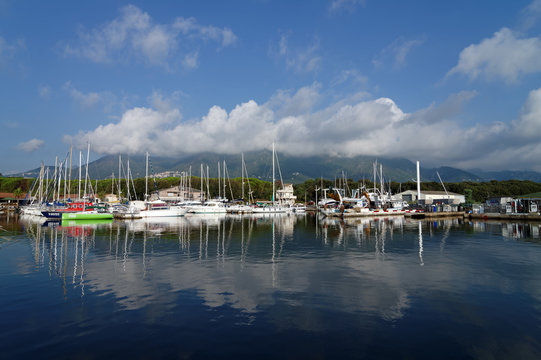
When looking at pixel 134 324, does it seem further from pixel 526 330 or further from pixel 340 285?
pixel 526 330

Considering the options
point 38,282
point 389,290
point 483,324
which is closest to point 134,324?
point 38,282

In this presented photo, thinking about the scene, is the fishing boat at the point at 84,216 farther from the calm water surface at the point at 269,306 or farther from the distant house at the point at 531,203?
the distant house at the point at 531,203

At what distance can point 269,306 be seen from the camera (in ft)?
37.4

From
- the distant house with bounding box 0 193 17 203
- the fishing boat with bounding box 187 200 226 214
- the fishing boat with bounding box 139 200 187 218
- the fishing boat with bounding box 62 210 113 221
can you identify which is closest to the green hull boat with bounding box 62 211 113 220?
the fishing boat with bounding box 62 210 113 221

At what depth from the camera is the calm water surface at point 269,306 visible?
8.29m

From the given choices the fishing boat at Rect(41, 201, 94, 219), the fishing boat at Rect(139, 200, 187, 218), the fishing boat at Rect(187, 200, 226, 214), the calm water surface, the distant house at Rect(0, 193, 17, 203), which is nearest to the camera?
the calm water surface

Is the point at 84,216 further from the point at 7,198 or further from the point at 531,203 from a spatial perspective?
the point at 7,198

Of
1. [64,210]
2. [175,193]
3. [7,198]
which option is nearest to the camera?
[64,210]

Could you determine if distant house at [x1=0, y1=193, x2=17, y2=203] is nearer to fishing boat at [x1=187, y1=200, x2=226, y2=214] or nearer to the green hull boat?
the green hull boat

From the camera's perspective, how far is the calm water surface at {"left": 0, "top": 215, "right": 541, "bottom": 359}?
27.2 ft

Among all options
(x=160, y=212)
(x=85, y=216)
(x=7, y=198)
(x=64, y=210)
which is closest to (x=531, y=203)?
(x=160, y=212)

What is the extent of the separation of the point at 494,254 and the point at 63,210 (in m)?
64.3

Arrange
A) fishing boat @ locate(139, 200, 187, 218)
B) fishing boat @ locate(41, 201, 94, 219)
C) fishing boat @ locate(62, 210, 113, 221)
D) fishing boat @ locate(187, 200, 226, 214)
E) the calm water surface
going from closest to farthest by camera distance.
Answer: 1. the calm water surface
2. fishing boat @ locate(62, 210, 113, 221)
3. fishing boat @ locate(41, 201, 94, 219)
4. fishing boat @ locate(139, 200, 187, 218)
5. fishing boat @ locate(187, 200, 226, 214)

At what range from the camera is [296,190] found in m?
152
